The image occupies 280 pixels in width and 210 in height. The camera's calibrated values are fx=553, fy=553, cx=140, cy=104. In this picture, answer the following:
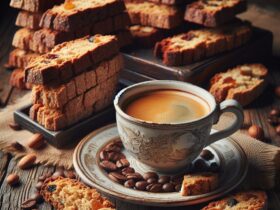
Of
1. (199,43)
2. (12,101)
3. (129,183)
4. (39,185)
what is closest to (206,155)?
(129,183)

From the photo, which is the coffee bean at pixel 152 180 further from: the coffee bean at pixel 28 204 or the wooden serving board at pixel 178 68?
the wooden serving board at pixel 178 68

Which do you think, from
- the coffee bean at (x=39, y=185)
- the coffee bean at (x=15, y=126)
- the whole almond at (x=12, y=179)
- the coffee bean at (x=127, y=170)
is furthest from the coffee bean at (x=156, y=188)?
the coffee bean at (x=15, y=126)

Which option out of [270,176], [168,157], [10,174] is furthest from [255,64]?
[10,174]

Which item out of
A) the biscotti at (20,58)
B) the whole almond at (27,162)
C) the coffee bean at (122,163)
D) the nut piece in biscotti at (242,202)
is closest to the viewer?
the nut piece in biscotti at (242,202)

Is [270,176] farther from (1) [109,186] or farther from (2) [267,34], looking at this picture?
(2) [267,34]

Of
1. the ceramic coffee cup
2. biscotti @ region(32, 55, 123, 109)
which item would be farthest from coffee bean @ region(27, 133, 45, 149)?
the ceramic coffee cup

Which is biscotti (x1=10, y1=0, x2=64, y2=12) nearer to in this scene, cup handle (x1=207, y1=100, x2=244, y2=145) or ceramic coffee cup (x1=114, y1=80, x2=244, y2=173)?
ceramic coffee cup (x1=114, y1=80, x2=244, y2=173)
